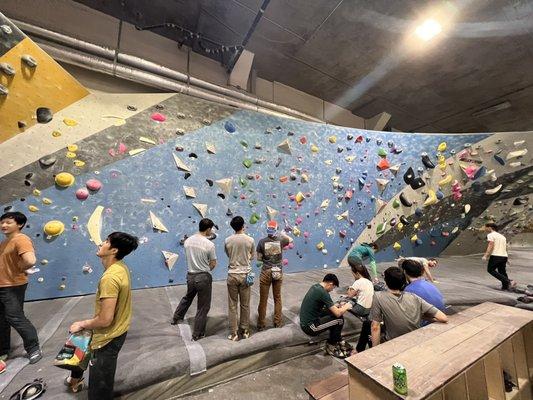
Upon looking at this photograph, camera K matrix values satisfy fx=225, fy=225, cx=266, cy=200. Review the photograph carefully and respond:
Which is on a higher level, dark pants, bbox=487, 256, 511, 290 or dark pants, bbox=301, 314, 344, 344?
dark pants, bbox=487, 256, 511, 290

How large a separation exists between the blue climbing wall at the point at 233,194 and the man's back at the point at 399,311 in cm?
297

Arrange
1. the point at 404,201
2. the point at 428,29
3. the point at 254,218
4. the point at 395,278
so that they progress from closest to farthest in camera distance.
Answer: the point at 395,278
the point at 428,29
the point at 254,218
the point at 404,201

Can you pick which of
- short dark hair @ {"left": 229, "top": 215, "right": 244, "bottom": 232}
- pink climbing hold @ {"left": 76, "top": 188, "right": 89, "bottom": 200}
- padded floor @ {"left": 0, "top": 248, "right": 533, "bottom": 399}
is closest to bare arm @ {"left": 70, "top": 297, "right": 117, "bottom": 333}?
padded floor @ {"left": 0, "top": 248, "right": 533, "bottom": 399}

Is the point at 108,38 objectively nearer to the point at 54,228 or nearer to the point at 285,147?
the point at 54,228

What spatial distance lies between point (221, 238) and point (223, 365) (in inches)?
96.8

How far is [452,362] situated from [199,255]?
86.5 inches

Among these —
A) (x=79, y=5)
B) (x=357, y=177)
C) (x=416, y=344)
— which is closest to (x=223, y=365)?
(x=416, y=344)

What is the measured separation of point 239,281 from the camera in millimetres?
2461

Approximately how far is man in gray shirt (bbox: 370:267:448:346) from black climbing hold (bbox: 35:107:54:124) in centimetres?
484

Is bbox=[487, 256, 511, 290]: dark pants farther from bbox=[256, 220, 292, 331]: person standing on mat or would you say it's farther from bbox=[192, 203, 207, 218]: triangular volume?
bbox=[192, 203, 207, 218]: triangular volume

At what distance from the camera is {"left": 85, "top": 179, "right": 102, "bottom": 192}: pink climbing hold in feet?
11.7

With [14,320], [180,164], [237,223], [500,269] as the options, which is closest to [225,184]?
[180,164]

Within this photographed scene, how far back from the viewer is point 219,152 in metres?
4.54

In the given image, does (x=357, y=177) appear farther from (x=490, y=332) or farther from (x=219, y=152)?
(x=490, y=332)
